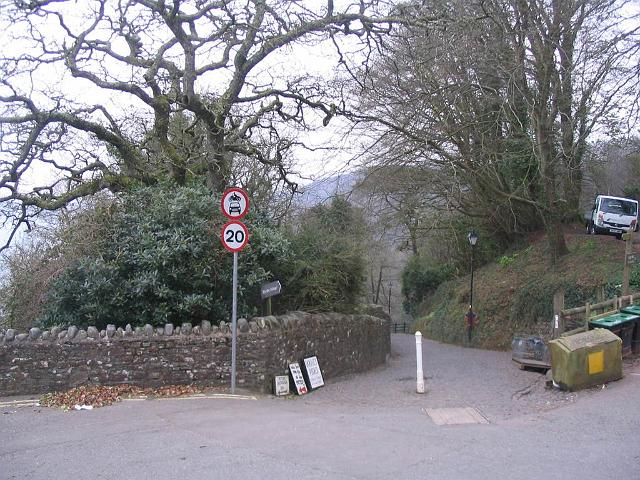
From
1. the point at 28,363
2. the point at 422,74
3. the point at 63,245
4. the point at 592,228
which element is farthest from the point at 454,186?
the point at 28,363

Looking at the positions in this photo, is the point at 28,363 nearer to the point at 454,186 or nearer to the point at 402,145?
the point at 402,145

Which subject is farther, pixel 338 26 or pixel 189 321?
pixel 338 26

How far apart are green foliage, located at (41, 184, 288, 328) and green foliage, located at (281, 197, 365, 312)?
1139 millimetres

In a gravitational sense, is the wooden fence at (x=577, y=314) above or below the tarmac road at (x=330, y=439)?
above

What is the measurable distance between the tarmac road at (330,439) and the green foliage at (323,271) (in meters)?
2.91

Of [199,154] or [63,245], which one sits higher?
[199,154]

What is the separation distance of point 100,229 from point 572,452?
8304mm

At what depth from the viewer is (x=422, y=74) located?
688 inches

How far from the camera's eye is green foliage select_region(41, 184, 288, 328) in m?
10.2

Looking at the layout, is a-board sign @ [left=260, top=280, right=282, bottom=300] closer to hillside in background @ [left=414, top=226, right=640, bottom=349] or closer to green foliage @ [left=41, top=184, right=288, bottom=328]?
green foliage @ [left=41, top=184, right=288, bottom=328]

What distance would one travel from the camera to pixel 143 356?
9.63m

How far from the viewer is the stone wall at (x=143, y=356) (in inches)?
365

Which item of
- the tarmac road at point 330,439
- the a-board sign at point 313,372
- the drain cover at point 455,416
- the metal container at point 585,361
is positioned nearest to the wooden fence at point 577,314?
the metal container at point 585,361

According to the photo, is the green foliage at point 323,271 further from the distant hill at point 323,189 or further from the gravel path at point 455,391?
the distant hill at point 323,189
